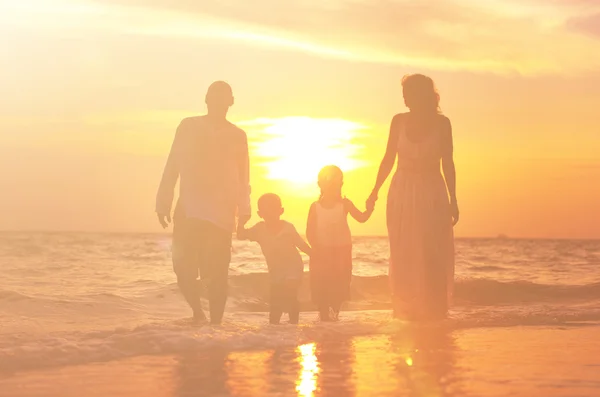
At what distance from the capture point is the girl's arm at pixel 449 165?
7.91 meters

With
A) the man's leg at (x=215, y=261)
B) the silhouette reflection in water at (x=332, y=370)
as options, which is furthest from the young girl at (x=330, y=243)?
the silhouette reflection in water at (x=332, y=370)

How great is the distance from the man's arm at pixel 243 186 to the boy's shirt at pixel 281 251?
87cm

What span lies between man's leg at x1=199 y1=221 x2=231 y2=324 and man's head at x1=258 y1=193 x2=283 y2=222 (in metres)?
1.15

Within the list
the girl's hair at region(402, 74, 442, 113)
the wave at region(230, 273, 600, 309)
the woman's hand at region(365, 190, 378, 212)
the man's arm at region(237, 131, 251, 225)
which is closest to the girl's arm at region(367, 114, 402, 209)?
the woman's hand at region(365, 190, 378, 212)

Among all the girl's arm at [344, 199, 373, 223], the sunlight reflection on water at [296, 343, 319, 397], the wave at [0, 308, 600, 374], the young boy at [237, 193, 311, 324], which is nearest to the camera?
the sunlight reflection on water at [296, 343, 319, 397]

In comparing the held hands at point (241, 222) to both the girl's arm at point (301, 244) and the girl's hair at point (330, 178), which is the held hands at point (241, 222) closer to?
the girl's arm at point (301, 244)

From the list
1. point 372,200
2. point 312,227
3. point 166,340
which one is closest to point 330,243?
point 312,227

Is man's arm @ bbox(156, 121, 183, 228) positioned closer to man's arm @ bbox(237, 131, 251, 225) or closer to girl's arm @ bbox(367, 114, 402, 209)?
man's arm @ bbox(237, 131, 251, 225)

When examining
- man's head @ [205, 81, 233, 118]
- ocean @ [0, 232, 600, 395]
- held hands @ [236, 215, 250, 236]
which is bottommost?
ocean @ [0, 232, 600, 395]

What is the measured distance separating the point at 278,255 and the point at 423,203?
5.71ft

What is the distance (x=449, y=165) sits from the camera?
795 centimetres

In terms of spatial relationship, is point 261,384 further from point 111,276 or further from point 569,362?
point 111,276

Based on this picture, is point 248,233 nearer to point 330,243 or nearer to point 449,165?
point 330,243

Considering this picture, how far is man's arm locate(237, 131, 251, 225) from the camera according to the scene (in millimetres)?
7934
